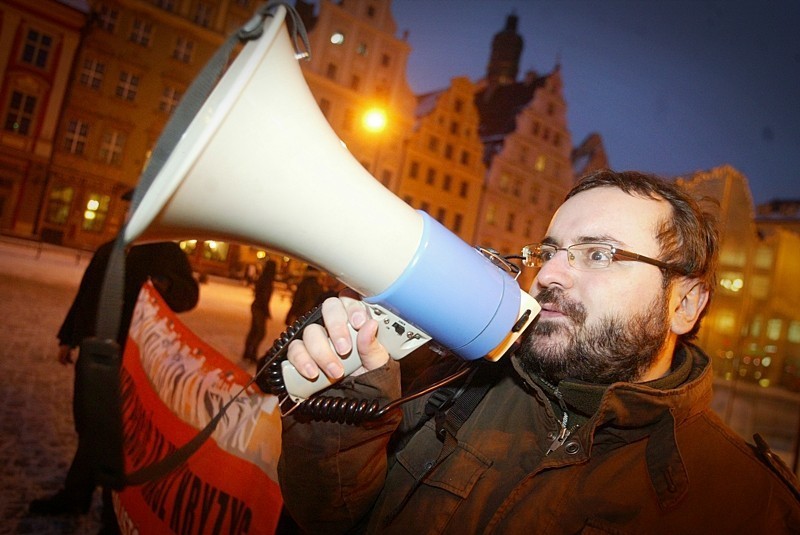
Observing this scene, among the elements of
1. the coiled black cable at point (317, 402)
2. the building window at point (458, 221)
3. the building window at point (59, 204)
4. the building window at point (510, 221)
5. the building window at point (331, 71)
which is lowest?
the building window at point (59, 204)

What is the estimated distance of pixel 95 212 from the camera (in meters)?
20.0

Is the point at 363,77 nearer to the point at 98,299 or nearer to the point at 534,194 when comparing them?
the point at 534,194

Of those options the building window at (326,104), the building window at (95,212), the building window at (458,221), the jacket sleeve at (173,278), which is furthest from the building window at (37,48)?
the jacket sleeve at (173,278)

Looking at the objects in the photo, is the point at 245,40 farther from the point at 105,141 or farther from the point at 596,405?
the point at 105,141

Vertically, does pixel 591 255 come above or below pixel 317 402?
above

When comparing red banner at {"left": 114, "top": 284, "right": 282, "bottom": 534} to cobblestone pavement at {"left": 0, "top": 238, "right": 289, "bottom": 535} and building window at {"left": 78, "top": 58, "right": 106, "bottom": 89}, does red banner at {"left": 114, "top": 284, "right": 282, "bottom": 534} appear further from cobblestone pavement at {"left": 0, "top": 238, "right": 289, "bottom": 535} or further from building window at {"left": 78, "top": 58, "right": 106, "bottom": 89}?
building window at {"left": 78, "top": 58, "right": 106, "bottom": 89}

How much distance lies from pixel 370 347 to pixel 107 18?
24.4 m

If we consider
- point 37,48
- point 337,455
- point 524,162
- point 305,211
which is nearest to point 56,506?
point 337,455

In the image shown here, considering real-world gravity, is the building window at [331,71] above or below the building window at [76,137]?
above

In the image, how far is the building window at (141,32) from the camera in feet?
66.2

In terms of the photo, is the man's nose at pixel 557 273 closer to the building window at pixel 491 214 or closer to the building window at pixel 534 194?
the building window at pixel 491 214

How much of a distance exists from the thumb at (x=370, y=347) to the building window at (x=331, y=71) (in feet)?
77.6

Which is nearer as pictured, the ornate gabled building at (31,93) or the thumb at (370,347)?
the thumb at (370,347)

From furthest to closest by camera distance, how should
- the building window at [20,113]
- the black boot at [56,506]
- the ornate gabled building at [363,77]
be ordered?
1. the ornate gabled building at [363,77]
2. the building window at [20,113]
3. the black boot at [56,506]
